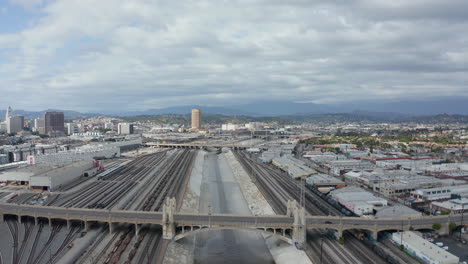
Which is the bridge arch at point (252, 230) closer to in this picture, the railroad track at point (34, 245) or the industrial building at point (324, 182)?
the railroad track at point (34, 245)

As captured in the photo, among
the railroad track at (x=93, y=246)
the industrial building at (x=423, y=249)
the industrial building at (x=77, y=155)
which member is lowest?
the railroad track at (x=93, y=246)

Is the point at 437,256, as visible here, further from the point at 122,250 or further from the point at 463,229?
the point at 122,250

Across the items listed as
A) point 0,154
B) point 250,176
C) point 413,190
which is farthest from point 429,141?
point 0,154

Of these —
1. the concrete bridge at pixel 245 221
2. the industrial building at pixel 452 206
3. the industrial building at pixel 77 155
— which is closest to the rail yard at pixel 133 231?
the concrete bridge at pixel 245 221

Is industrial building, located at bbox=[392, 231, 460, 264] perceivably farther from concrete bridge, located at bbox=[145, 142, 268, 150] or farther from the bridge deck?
concrete bridge, located at bbox=[145, 142, 268, 150]

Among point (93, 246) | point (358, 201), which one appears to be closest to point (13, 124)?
point (93, 246)

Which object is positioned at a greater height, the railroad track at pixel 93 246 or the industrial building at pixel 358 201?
the industrial building at pixel 358 201
